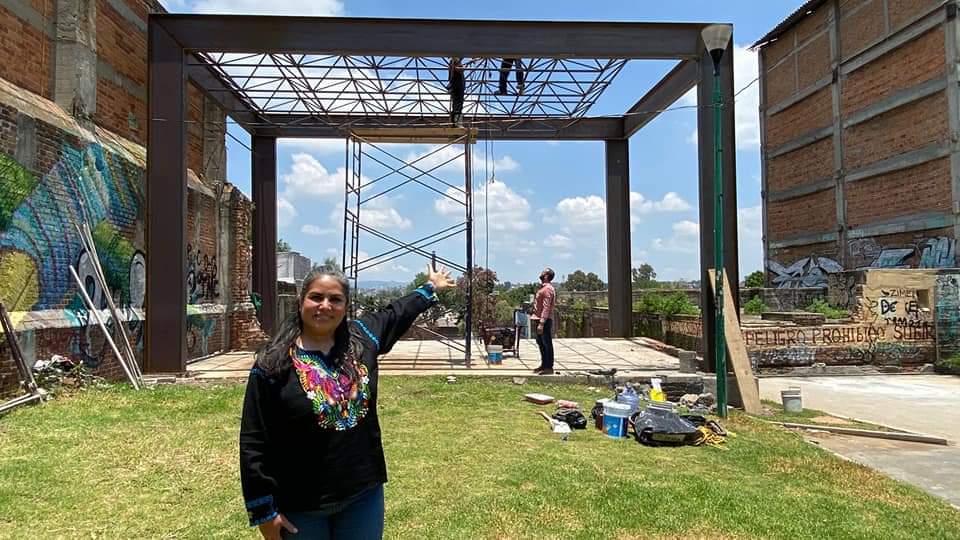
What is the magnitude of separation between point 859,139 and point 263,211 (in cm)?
2265

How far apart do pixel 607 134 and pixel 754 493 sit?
505 inches

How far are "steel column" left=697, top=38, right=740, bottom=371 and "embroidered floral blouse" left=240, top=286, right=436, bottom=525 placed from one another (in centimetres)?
880

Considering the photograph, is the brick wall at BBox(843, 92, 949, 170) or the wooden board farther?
the brick wall at BBox(843, 92, 949, 170)

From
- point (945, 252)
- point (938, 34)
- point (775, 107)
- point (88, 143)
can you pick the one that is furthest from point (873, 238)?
point (88, 143)

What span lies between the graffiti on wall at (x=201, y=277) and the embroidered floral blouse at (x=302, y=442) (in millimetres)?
11067

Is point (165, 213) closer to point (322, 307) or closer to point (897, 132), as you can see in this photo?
point (322, 307)

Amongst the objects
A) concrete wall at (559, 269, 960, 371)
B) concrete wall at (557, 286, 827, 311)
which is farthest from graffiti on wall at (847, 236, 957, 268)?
concrete wall at (559, 269, 960, 371)

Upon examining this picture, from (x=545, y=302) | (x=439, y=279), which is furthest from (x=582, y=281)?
(x=439, y=279)

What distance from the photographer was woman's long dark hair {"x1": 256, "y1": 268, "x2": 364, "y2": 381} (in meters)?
2.27

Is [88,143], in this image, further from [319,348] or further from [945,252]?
[945,252]

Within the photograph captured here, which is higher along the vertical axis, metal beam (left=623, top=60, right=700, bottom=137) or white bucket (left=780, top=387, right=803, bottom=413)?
metal beam (left=623, top=60, right=700, bottom=137)

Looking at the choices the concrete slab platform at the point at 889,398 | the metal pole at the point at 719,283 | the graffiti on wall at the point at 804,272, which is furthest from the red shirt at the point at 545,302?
the graffiti on wall at the point at 804,272

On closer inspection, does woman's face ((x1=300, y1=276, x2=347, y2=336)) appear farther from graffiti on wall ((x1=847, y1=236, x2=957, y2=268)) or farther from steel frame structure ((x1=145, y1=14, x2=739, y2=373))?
graffiti on wall ((x1=847, y1=236, x2=957, y2=268))

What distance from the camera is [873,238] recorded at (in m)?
24.0
